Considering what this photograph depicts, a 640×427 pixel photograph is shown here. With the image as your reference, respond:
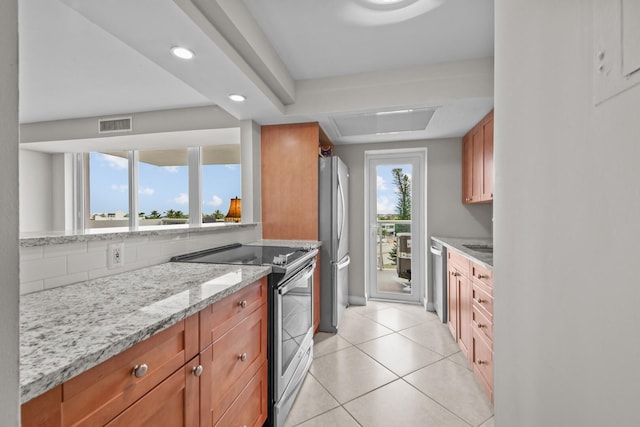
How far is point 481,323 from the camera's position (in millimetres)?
1856

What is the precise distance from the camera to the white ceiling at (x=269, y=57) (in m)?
1.49

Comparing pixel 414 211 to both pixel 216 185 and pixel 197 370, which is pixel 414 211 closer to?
pixel 216 185

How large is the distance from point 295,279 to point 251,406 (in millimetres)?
688

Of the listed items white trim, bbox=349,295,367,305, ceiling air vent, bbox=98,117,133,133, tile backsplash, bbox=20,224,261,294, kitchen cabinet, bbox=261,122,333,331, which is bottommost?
white trim, bbox=349,295,367,305

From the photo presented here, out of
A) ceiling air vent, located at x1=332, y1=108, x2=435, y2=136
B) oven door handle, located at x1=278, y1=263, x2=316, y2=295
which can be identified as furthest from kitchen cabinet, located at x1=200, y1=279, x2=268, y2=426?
ceiling air vent, located at x1=332, y1=108, x2=435, y2=136

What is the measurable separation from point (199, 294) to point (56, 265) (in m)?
0.61

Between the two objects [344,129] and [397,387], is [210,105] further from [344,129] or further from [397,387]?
[397,387]

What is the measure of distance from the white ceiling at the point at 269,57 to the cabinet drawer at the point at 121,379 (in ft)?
4.55

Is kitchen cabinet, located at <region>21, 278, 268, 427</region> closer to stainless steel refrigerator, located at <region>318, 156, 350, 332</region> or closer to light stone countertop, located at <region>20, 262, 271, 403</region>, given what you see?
light stone countertop, located at <region>20, 262, 271, 403</region>

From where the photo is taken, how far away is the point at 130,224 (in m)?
4.28

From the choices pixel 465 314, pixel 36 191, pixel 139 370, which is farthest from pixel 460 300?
pixel 36 191

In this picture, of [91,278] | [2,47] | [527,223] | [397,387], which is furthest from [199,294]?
[397,387]

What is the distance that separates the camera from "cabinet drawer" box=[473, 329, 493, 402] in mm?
1699

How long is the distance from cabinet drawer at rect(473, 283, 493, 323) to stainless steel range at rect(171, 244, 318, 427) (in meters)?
1.18
